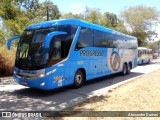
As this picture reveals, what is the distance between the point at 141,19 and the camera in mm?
41688

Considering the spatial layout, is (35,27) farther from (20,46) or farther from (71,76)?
(71,76)

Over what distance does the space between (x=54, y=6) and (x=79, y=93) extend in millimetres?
49186

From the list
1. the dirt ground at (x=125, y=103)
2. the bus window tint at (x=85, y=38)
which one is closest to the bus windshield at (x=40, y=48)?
the bus window tint at (x=85, y=38)

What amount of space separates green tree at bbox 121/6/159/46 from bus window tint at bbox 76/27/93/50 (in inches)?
1269

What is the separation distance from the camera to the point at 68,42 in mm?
9828

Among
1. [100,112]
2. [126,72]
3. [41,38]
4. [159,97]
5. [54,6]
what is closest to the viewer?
[100,112]

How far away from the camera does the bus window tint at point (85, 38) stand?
10.7 metres

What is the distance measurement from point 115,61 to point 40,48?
25.4ft

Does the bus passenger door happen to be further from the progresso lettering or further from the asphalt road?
the asphalt road

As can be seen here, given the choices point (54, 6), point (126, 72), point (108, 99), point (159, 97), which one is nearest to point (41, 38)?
point (108, 99)

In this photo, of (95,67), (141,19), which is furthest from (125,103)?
(141,19)

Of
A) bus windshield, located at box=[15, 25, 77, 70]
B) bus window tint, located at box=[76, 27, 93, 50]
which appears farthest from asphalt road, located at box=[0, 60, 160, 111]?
bus window tint, located at box=[76, 27, 93, 50]

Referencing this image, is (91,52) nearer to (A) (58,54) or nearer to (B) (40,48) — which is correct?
(A) (58,54)

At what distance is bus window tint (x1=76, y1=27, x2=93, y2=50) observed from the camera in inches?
422
